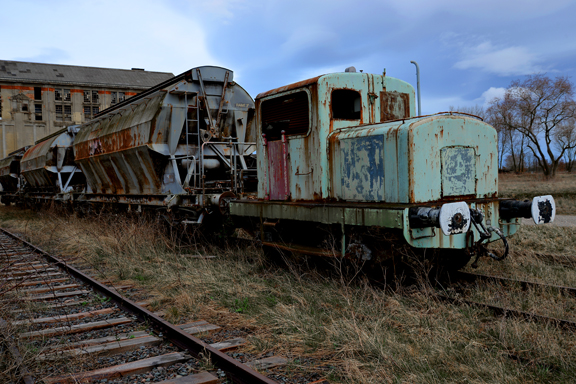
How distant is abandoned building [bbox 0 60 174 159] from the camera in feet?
173

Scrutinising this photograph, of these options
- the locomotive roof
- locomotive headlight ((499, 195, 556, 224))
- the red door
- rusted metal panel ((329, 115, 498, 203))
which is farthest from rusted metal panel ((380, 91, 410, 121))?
locomotive headlight ((499, 195, 556, 224))

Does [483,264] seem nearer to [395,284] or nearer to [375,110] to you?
[395,284]

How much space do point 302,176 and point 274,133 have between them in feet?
3.04

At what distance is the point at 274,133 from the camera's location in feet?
23.9

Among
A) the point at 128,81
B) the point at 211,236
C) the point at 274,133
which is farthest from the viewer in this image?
the point at 128,81

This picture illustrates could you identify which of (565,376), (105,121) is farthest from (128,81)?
(565,376)

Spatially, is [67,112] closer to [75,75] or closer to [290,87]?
[75,75]

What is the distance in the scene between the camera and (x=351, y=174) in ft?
20.2

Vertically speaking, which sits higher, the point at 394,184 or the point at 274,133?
the point at 274,133

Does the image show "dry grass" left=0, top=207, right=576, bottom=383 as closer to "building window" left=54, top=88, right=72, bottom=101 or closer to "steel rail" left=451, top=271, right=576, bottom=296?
"steel rail" left=451, top=271, right=576, bottom=296

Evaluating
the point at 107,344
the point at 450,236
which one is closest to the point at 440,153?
the point at 450,236

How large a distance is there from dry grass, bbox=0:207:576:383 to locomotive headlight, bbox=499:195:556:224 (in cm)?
91

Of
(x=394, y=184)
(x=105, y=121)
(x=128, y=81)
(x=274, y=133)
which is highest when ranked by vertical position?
(x=128, y=81)

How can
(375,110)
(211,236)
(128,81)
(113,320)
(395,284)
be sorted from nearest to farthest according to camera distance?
(113,320), (395,284), (375,110), (211,236), (128,81)
